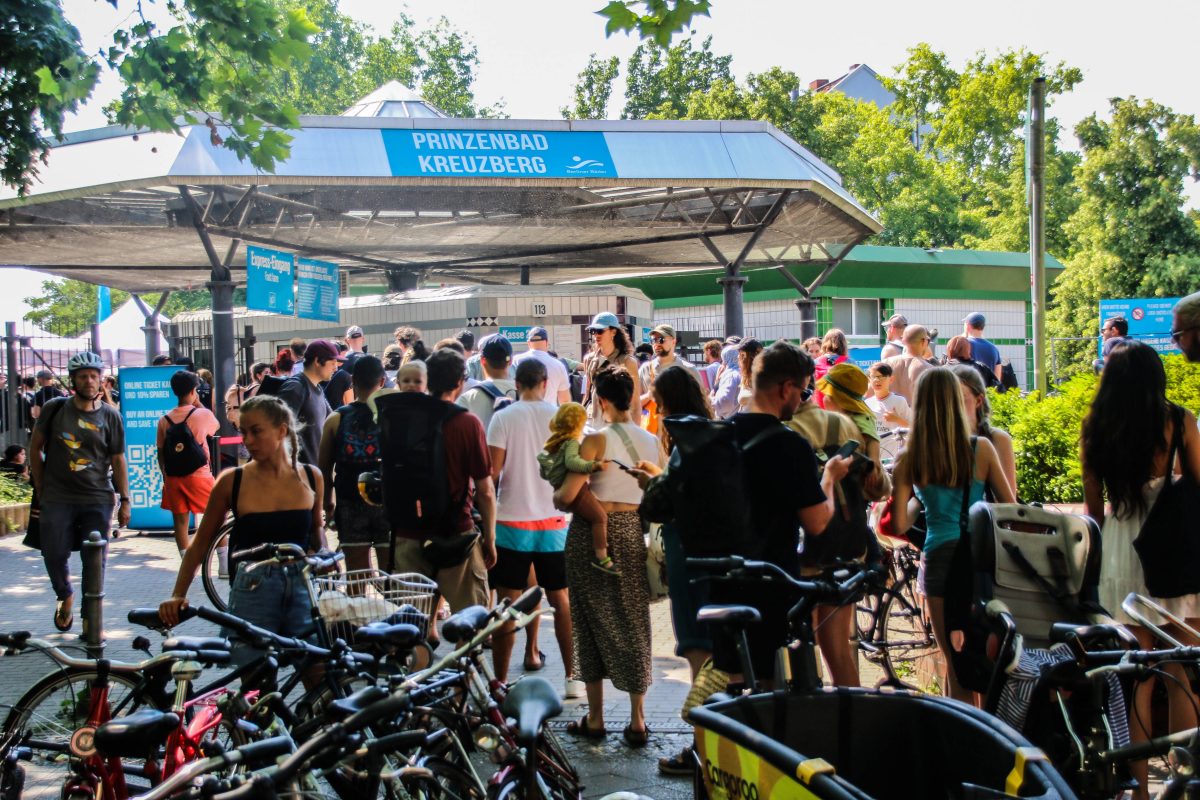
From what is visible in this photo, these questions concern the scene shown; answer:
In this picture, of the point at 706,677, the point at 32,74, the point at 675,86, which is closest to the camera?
the point at 706,677

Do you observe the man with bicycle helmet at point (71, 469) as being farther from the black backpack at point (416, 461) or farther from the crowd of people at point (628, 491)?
the black backpack at point (416, 461)

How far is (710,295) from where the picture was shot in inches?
1357

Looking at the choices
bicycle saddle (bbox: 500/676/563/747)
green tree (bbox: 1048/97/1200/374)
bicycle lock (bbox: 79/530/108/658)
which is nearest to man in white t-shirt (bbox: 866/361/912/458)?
bicycle lock (bbox: 79/530/108/658)

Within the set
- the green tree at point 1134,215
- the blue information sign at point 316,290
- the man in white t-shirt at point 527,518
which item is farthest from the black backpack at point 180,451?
the green tree at point 1134,215

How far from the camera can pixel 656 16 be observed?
255 inches

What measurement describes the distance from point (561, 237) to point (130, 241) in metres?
8.34

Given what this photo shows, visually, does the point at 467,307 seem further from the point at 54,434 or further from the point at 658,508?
the point at 658,508

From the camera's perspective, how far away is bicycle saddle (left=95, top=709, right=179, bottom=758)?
9.12 ft

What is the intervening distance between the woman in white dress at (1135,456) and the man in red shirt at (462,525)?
2.97 m

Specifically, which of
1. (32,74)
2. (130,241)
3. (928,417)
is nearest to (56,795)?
(928,417)

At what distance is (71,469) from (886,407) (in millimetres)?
6503

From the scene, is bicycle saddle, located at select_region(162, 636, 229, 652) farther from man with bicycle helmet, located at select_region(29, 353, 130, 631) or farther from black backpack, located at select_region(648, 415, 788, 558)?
man with bicycle helmet, located at select_region(29, 353, 130, 631)

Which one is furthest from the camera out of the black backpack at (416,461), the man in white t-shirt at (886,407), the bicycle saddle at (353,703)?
the man in white t-shirt at (886,407)

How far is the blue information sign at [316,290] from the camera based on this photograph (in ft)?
63.4
